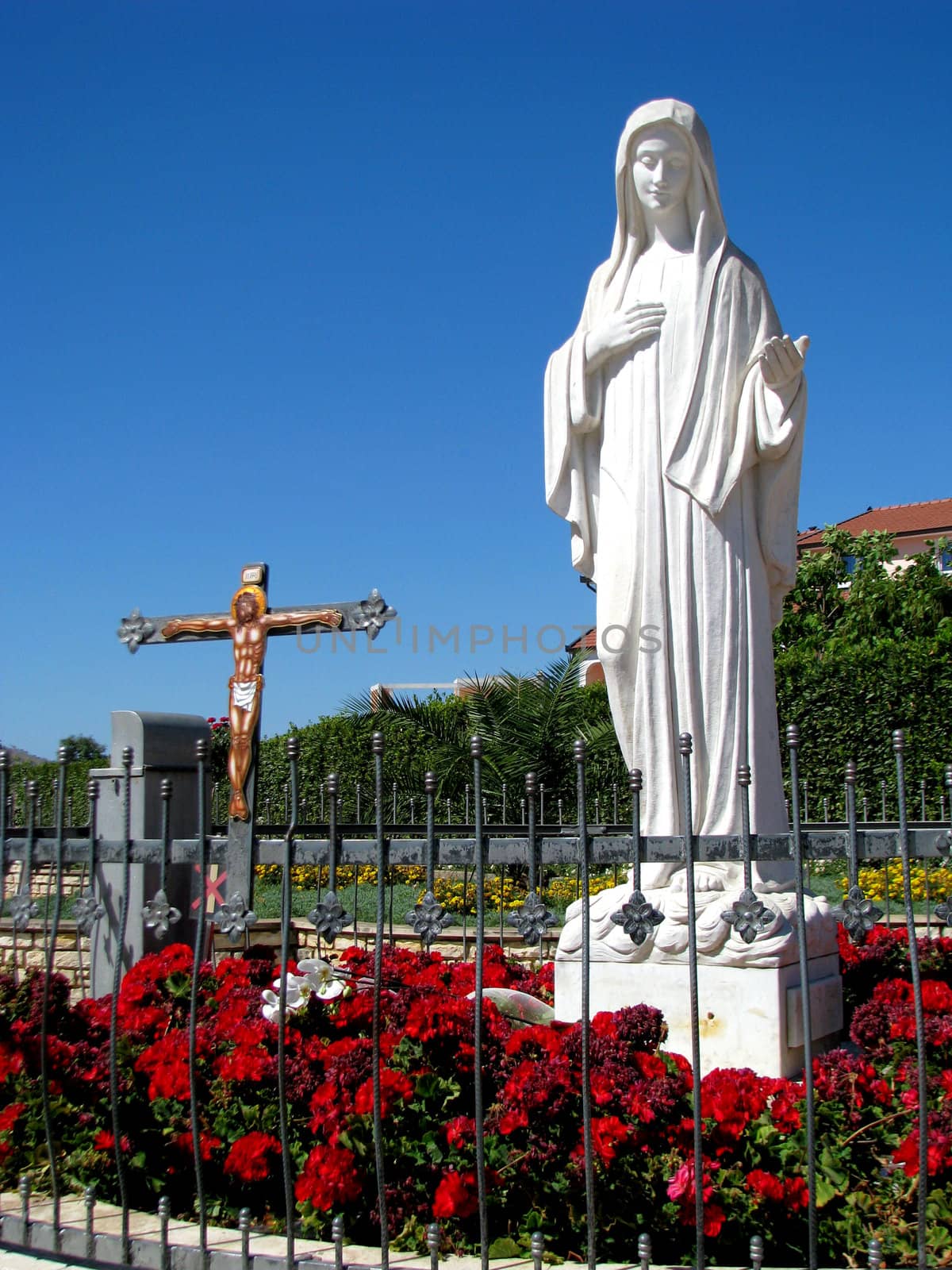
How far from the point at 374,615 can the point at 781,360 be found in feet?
9.95

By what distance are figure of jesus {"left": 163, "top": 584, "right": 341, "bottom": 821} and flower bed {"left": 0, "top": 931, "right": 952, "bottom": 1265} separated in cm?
275

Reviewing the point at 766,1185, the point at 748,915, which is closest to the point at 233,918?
the point at 748,915

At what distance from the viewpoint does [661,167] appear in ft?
16.0

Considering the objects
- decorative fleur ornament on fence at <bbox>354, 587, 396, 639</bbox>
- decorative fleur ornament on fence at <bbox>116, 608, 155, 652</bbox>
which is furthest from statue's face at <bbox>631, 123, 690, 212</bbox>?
decorative fleur ornament on fence at <bbox>116, 608, 155, 652</bbox>

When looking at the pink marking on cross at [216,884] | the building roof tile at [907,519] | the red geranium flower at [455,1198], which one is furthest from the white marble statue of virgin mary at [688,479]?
the building roof tile at [907,519]

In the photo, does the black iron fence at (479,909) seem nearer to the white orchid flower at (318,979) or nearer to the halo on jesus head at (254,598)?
the white orchid flower at (318,979)

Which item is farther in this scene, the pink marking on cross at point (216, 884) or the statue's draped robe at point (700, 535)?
the pink marking on cross at point (216, 884)

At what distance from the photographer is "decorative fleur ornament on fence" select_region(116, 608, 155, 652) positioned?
7715mm

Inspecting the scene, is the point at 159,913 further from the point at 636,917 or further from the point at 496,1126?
the point at 636,917

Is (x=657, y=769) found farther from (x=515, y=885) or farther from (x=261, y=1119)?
(x=515, y=885)

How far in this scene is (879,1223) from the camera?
2916 mm

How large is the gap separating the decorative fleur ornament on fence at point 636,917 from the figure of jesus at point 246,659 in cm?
441

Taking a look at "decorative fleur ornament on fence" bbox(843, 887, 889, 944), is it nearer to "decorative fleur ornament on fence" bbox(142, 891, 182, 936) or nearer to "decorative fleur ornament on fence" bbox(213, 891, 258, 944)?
"decorative fleur ornament on fence" bbox(213, 891, 258, 944)

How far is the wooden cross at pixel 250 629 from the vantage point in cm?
671
